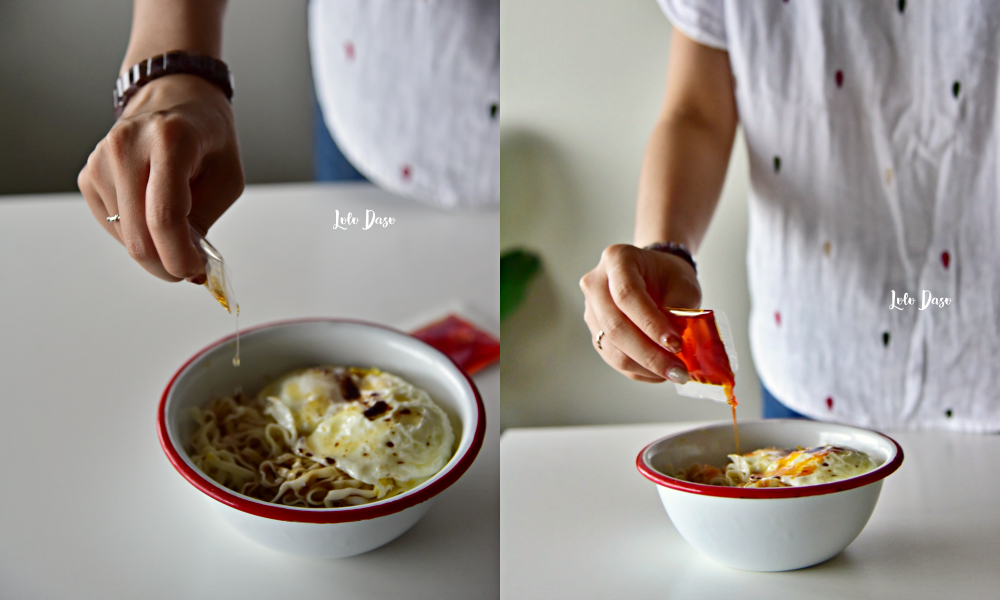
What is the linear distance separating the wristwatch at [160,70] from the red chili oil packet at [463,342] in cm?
22

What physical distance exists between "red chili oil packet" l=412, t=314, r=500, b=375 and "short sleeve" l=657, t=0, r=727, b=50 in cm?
28

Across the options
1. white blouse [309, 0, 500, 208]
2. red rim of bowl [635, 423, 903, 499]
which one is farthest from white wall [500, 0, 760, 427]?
red rim of bowl [635, 423, 903, 499]

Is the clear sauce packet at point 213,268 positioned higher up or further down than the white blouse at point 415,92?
further down

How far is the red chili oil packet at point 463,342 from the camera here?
462 millimetres

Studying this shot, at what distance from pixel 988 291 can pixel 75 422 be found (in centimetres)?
63

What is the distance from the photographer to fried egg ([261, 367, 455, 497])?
11.8 inches

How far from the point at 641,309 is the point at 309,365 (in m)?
0.19

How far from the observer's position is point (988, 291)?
0.51 m

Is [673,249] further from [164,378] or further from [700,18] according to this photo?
[164,378]

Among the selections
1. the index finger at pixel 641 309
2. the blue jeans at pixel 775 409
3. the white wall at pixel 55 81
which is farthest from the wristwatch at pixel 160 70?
the blue jeans at pixel 775 409

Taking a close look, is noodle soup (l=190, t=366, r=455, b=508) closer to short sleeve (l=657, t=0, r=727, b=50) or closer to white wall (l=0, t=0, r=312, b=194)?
white wall (l=0, t=0, r=312, b=194)

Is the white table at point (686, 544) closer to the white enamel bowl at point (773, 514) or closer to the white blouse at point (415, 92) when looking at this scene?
the white enamel bowl at point (773, 514)

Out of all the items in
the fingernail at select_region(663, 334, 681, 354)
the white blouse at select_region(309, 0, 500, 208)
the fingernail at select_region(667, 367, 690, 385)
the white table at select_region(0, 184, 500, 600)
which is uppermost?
the white blouse at select_region(309, 0, 500, 208)

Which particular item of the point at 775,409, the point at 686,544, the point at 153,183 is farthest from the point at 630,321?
the point at 775,409
